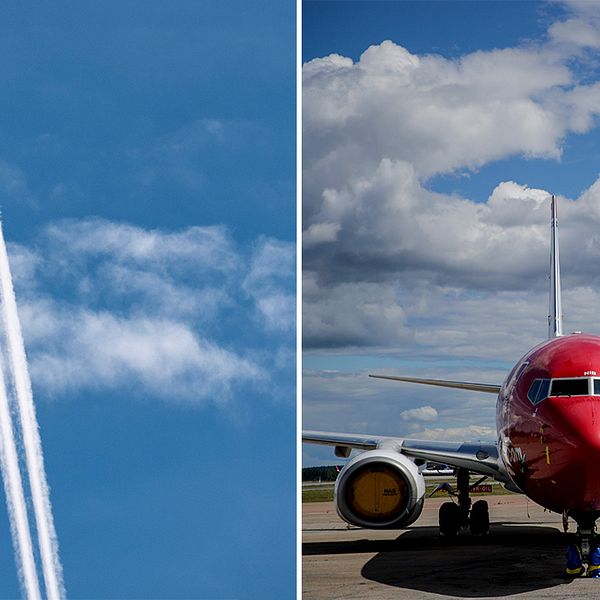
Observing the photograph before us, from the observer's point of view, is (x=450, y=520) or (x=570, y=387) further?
(x=450, y=520)

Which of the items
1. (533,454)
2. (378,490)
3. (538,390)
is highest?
(538,390)

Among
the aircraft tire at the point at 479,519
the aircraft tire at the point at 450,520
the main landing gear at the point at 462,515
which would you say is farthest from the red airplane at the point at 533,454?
the aircraft tire at the point at 479,519

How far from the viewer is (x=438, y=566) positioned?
11.8 metres

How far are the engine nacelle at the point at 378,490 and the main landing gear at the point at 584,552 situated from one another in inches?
131

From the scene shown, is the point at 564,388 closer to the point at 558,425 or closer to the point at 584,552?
the point at 558,425

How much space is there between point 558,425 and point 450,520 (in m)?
7.12

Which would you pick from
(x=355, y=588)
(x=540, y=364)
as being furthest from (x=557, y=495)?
(x=355, y=588)

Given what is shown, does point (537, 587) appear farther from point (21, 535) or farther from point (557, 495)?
point (21, 535)

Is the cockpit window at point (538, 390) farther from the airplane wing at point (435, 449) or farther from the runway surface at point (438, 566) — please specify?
the airplane wing at point (435, 449)

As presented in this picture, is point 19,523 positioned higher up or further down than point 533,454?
further down

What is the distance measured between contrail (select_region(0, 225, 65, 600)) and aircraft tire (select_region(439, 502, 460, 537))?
1020 centimetres

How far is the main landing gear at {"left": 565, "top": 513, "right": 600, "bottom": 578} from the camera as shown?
10.1m

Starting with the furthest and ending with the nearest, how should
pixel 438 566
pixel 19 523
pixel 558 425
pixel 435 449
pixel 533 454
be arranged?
1. pixel 435 449
2. pixel 438 566
3. pixel 533 454
4. pixel 558 425
5. pixel 19 523

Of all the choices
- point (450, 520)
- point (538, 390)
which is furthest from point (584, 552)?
point (450, 520)
